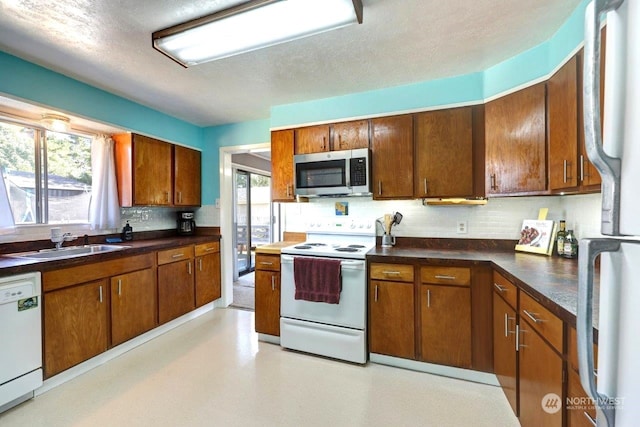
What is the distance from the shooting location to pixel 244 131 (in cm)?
376

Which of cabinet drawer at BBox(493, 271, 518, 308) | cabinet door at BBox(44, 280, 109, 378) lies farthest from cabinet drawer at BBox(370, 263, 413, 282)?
cabinet door at BBox(44, 280, 109, 378)

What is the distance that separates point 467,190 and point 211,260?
10.0 feet

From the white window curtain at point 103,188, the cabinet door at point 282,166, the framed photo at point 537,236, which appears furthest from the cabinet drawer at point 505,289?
the white window curtain at point 103,188

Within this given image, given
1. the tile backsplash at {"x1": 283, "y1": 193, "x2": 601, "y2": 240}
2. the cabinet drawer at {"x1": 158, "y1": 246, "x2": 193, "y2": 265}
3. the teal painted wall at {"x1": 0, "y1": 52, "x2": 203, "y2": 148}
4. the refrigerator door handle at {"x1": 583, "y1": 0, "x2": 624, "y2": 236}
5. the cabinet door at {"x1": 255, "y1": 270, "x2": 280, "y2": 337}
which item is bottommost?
the cabinet door at {"x1": 255, "y1": 270, "x2": 280, "y2": 337}

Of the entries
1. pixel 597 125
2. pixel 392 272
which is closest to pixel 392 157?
pixel 392 272

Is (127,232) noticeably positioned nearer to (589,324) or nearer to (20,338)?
(20,338)

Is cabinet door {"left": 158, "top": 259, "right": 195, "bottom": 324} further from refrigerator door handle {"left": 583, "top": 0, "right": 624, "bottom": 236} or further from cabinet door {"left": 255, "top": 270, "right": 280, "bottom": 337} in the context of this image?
refrigerator door handle {"left": 583, "top": 0, "right": 624, "bottom": 236}

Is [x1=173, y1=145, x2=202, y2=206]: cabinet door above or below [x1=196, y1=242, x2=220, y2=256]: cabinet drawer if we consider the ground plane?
above

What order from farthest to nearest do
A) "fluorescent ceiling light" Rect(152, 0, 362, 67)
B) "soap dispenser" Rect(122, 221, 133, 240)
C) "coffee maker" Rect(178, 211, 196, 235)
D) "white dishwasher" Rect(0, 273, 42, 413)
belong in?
"coffee maker" Rect(178, 211, 196, 235), "soap dispenser" Rect(122, 221, 133, 240), "white dishwasher" Rect(0, 273, 42, 413), "fluorescent ceiling light" Rect(152, 0, 362, 67)

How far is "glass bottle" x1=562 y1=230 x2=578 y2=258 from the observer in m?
2.04

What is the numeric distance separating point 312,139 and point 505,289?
2131mm

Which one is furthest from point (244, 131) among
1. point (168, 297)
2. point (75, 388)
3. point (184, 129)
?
point (75, 388)

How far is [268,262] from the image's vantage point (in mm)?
2783

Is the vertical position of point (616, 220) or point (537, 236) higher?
point (616, 220)
